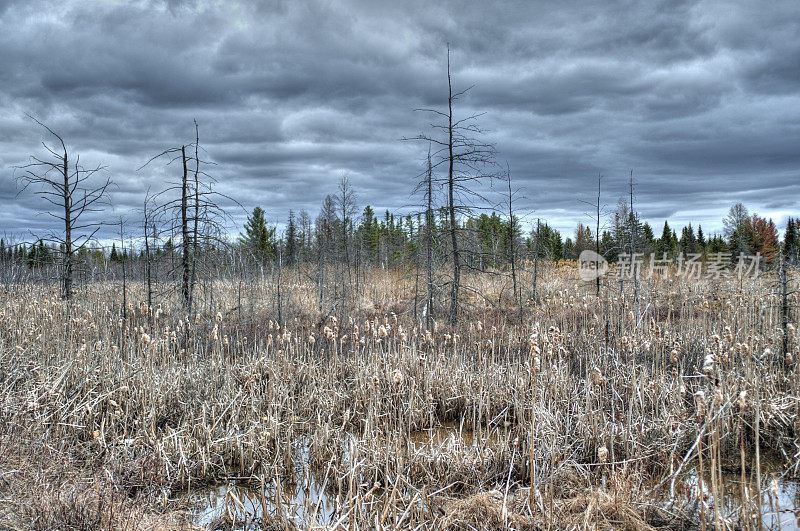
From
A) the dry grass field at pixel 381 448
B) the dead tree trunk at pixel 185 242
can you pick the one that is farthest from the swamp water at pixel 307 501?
the dead tree trunk at pixel 185 242

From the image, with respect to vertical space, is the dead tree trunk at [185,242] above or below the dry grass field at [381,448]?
above

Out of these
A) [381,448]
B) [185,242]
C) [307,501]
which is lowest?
[307,501]

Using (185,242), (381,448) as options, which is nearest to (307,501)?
(381,448)

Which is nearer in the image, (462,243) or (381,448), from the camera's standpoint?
(381,448)

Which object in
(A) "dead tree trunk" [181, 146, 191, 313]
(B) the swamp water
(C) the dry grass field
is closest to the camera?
(C) the dry grass field

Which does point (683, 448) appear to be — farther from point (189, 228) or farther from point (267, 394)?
point (189, 228)

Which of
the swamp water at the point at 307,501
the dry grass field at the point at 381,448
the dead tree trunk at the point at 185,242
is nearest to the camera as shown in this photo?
the dry grass field at the point at 381,448

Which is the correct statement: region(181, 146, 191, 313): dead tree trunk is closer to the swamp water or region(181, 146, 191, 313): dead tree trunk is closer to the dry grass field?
the dry grass field

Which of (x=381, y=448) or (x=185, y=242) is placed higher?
(x=185, y=242)

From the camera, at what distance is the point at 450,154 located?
389 inches

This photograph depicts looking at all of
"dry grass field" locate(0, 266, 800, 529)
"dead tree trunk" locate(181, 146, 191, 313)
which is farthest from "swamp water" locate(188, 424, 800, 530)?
"dead tree trunk" locate(181, 146, 191, 313)

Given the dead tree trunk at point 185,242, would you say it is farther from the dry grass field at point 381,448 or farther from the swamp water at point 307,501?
the swamp water at point 307,501

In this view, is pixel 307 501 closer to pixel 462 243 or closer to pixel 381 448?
pixel 381 448

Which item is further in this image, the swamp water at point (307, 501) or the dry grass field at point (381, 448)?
the swamp water at point (307, 501)
